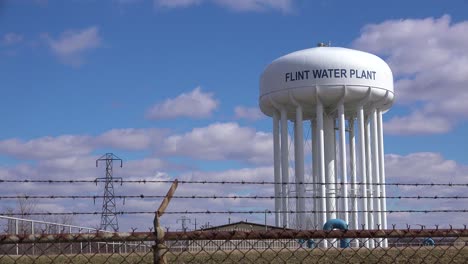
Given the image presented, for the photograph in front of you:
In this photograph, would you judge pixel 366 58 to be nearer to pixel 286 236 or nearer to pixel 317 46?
pixel 317 46

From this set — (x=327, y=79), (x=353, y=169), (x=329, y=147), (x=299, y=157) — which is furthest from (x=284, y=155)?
(x=327, y=79)

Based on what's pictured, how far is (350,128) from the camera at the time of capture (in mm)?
37125

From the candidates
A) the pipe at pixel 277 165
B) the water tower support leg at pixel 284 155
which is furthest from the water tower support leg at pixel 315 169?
the pipe at pixel 277 165

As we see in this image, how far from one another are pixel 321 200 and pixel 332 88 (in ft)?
16.5

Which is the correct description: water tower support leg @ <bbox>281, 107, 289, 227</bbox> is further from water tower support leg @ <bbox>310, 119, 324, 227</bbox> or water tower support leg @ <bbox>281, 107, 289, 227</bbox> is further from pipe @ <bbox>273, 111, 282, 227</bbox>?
water tower support leg @ <bbox>310, 119, 324, 227</bbox>

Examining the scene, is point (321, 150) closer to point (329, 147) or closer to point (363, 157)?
point (363, 157)

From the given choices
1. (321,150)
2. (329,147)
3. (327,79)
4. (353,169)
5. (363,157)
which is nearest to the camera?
(363,157)

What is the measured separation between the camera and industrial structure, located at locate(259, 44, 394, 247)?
108ft

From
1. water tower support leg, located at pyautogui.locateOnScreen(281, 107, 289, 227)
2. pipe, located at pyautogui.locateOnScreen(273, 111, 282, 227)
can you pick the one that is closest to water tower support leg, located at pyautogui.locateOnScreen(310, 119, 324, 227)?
water tower support leg, located at pyautogui.locateOnScreen(281, 107, 289, 227)

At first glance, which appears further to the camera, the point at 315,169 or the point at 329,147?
the point at 329,147

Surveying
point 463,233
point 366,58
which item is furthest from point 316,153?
point 463,233

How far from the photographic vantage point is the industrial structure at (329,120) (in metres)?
33.0

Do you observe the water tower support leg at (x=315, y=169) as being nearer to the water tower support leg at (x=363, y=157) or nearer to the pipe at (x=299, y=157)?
the pipe at (x=299, y=157)

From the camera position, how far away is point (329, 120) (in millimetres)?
35719
